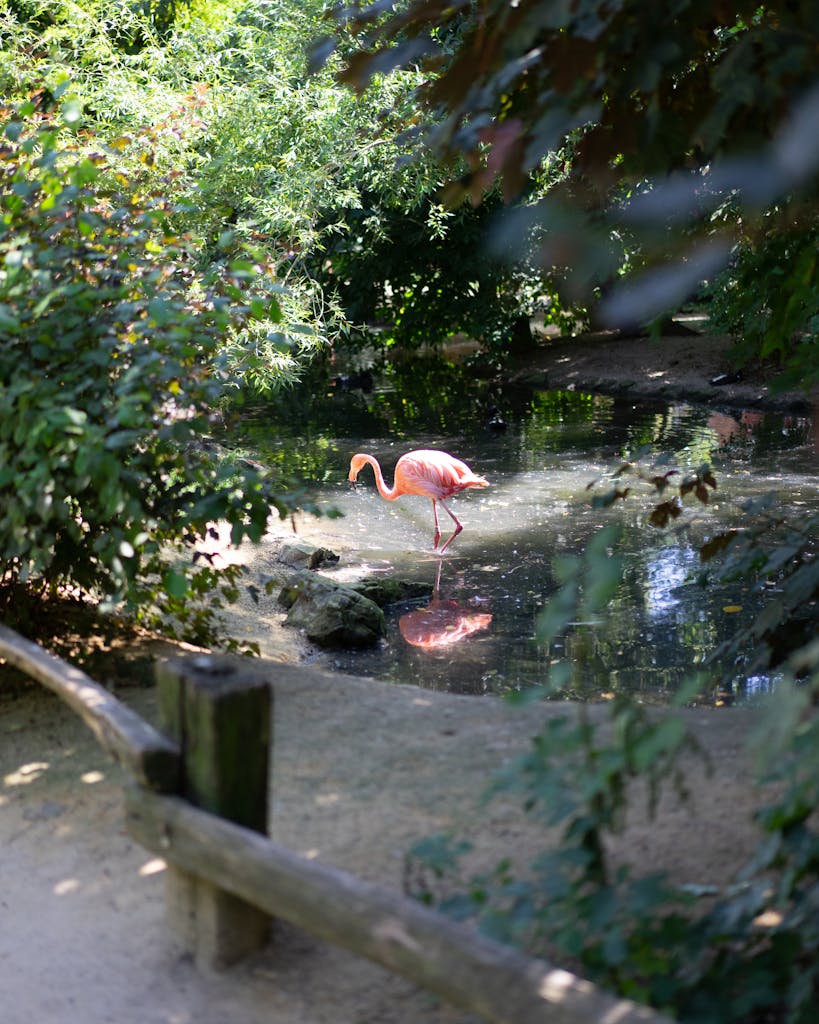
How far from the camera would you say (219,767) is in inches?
113

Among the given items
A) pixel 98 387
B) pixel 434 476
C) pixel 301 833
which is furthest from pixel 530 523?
pixel 301 833

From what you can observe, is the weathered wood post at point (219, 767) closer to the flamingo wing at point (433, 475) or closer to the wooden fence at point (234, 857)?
the wooden fence at point (234, 857)

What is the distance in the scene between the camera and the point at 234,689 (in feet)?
9.39

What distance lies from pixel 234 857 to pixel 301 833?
33.6 inches

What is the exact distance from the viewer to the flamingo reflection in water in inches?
312

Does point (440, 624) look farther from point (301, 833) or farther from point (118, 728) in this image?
point (118, 728)

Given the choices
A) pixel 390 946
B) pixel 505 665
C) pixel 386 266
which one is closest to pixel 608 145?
pixel 390 946

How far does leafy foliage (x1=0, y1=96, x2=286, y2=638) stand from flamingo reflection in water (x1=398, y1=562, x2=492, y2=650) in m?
3.02

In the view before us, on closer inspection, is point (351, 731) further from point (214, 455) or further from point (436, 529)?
point (436, 529)

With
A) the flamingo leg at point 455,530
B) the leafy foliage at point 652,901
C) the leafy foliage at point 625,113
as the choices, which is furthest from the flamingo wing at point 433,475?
the leafy foliage at point 652,901

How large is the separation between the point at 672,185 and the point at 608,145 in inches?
28.1

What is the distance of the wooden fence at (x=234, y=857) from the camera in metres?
2.29

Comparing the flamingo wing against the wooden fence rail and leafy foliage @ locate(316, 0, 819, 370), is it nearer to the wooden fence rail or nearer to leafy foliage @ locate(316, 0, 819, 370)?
leafy foliage @ locate(316, 0, 819, 370)

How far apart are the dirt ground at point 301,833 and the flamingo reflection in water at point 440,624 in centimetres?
282
